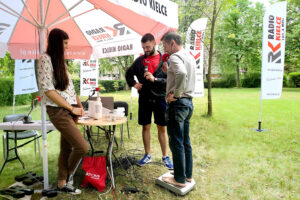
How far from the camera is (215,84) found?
26.7 metres

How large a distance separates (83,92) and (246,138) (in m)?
5.69

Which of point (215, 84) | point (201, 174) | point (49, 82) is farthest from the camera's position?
point (215, 84)

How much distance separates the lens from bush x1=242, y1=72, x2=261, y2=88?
25.7 m

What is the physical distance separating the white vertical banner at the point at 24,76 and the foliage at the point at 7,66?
4.42 metres

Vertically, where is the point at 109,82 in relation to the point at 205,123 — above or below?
above

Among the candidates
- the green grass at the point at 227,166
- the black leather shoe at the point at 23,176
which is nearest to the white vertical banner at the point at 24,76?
the green grass at the point at 227,166

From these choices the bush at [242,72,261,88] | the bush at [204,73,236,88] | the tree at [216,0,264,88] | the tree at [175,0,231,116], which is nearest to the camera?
the tree at [175,0,231,116]

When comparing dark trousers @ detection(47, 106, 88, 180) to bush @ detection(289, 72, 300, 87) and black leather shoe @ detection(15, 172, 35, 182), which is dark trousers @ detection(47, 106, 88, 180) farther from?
bush @ detection(289, 72, 300, 87)

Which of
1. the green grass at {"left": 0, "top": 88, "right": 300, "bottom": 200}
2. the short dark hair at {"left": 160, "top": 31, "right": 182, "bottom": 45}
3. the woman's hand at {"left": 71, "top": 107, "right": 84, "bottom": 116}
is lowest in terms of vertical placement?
the green grass at {"left": 0, "top": 88, "right": 300, "bottom": 200}

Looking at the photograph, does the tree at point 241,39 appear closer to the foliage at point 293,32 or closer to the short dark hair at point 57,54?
the foliage at point 293,32

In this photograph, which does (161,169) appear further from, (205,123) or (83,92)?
(83,92)

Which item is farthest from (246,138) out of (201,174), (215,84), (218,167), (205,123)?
(215,84)

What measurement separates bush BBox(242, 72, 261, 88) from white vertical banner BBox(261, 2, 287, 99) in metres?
21.7

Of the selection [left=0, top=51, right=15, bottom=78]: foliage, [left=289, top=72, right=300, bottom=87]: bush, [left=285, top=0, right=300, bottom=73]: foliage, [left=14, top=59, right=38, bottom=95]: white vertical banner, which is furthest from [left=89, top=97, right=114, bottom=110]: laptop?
[left=289, top=72, right=300, bottom=87]: bush
